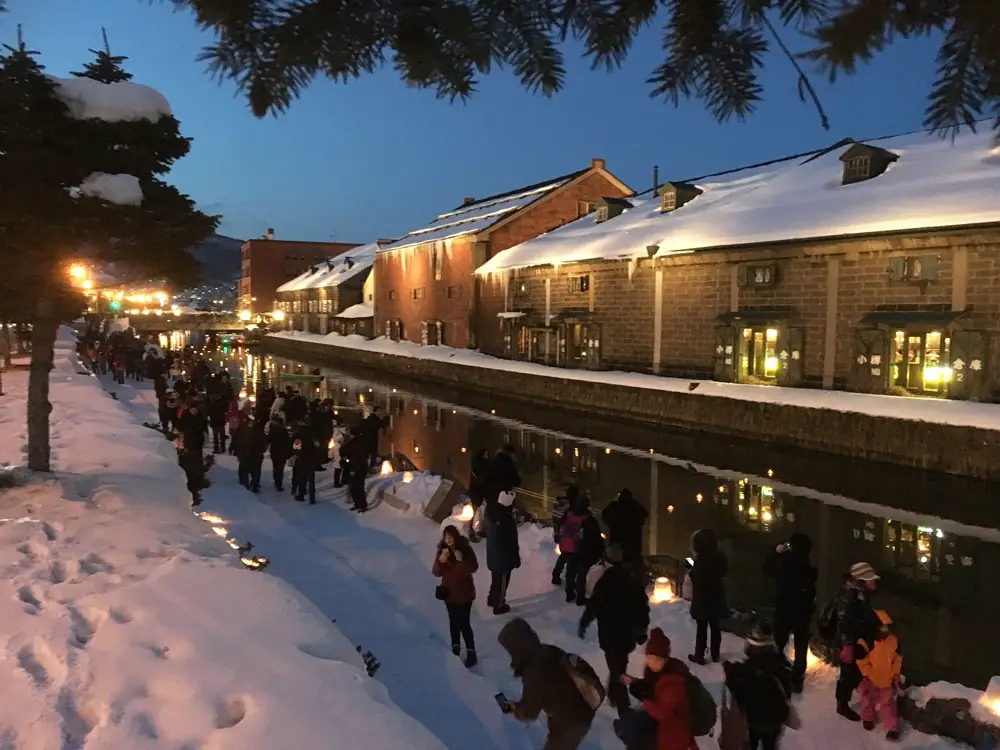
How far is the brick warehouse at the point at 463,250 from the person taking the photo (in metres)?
39.0

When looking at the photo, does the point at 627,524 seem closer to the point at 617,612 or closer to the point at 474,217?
the point at 617,612

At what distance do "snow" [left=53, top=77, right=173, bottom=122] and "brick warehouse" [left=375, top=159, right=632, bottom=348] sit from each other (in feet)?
101

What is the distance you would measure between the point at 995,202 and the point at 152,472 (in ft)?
63.2

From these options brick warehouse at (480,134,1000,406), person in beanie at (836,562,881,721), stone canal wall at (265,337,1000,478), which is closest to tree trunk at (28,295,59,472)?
person in beanie at (836,562,881,721)

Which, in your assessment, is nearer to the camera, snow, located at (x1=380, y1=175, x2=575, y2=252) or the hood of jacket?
the hood of jacket

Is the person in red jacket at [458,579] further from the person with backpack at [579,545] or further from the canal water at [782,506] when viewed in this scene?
the canal water at [782,506]

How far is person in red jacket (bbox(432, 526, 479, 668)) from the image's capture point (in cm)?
615

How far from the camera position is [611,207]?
33406mm

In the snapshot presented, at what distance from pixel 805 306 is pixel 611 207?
14302 mm

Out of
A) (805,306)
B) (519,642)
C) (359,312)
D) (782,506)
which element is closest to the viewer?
(519,642)

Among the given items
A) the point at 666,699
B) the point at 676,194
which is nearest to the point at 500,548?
the point at 666,699

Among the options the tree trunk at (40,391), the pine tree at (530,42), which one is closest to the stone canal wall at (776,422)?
the pine tree at (530,42)

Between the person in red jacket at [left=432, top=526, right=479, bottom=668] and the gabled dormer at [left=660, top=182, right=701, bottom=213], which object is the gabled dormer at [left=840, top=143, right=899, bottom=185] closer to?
the gabled dormer at [left=660, top=182, right=701, bottom=213]

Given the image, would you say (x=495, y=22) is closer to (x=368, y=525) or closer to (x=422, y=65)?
(x=422, y=65)
